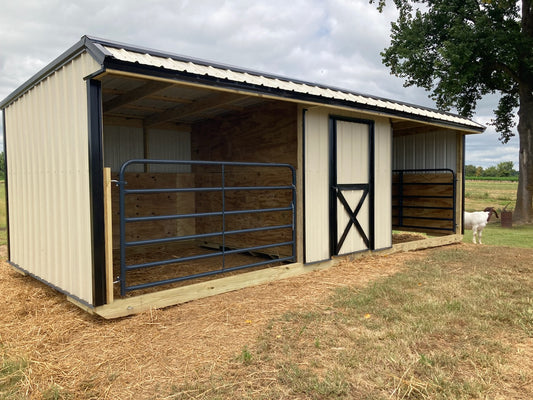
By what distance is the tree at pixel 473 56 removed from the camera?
1431 cm

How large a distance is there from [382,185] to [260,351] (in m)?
5.05

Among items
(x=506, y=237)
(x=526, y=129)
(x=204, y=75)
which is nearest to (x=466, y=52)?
(x=526, y=129)

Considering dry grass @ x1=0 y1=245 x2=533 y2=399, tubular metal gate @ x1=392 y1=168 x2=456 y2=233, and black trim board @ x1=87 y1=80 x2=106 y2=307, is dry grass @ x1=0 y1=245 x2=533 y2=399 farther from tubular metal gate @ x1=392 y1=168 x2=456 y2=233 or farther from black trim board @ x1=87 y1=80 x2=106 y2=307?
tubular metal gate @ x1=392 y1=168 x2=456 y2=233

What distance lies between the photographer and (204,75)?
14.4ft

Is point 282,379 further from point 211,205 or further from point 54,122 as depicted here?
point 211,205

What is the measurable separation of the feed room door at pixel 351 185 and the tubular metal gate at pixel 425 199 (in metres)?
3.31

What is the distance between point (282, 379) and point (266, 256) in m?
4.29

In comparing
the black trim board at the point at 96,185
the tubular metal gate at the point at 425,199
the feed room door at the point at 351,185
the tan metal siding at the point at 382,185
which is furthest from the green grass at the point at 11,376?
the tubular metal gate at the point at 425,199

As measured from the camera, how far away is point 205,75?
4418 millimetres

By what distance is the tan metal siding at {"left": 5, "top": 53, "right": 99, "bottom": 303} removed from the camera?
4.27 m

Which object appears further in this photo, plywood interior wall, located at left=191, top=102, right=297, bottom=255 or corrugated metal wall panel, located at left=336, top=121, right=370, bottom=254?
corrugated metal wall panel, located at left=336, top=121, right=370, bottom=254

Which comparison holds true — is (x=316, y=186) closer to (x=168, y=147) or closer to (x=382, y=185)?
(x=382, y=185)

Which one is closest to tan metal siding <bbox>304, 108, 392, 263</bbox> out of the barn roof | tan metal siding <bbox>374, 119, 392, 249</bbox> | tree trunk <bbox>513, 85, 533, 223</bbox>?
the barn roof

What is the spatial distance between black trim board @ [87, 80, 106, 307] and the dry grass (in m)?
0.53
